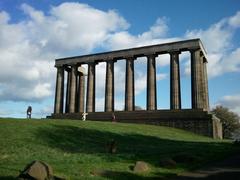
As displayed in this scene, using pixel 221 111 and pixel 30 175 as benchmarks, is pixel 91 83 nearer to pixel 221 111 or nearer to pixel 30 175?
pixel 221 111

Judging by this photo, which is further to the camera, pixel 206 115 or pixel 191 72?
pixel 191 72

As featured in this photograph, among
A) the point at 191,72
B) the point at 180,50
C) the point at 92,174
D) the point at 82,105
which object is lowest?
the point at 92,174

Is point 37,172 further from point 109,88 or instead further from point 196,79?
point 109,88

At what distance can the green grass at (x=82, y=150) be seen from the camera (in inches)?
698

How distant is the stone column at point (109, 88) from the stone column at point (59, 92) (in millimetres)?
14480

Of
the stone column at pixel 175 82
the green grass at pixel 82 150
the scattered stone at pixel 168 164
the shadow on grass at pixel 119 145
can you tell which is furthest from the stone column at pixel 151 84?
the scattered stone at pixel 168 164

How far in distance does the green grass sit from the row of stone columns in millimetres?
26098

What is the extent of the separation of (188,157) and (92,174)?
7950 millimetres

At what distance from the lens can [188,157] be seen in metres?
22.2

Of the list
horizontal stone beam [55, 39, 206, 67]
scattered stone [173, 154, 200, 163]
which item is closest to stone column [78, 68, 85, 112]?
horizontal stone beam [55, 39, 206, 67]

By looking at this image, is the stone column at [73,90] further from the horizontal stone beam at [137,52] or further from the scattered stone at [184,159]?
the scattered stone at [184,159]

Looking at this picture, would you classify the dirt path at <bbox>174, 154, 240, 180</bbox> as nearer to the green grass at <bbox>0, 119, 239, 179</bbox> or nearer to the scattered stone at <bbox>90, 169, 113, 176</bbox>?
the green grass at <bbox>0, 119, 239, 179</bbox>

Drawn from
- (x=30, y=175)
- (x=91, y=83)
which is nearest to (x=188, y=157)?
(x=30, y=175)

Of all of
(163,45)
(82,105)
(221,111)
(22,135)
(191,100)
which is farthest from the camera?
(221,111)
